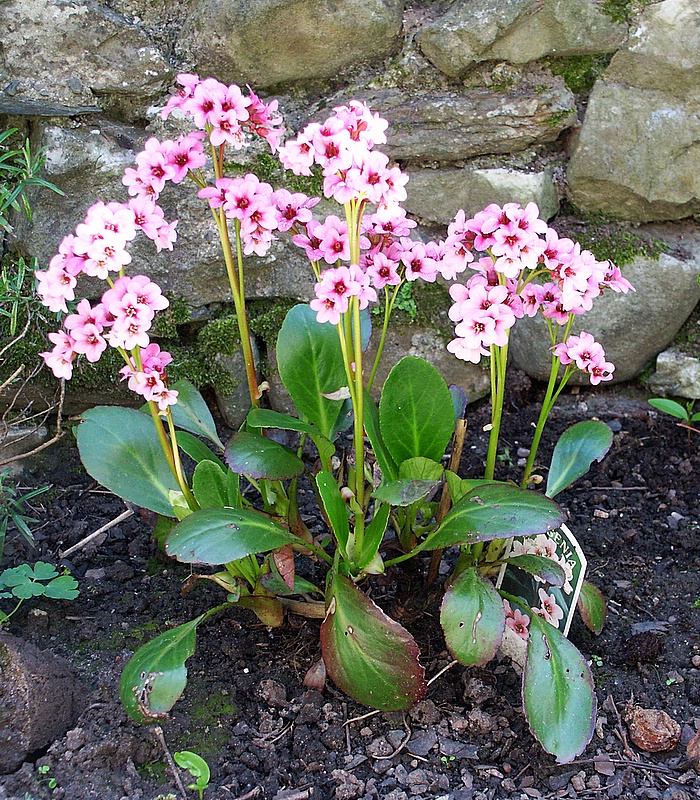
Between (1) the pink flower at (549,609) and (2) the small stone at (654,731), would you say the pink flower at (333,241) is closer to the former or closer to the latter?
(1) the pink flower at (549,609)

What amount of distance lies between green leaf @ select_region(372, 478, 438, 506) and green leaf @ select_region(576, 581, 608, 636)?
1.45 feet

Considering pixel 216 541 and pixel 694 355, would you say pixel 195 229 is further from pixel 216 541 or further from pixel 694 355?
pixel 694 355

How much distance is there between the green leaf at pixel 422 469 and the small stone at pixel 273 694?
18.7 inches

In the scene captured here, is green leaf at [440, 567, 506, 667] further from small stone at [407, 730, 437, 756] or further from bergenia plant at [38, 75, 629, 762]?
small stone at [407, 730, 437, 756]

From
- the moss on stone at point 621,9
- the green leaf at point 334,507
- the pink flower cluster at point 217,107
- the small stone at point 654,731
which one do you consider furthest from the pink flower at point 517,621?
the moss on stone at point 621,9

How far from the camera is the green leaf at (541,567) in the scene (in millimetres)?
1369

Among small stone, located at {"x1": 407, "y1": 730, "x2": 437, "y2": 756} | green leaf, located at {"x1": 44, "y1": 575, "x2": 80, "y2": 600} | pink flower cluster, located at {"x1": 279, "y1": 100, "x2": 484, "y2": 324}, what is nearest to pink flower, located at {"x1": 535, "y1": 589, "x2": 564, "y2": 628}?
small stone, located at {"x1": 407, "y1": 730, "x2": 437, "y2": 756}

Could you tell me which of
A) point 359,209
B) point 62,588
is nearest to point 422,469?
point 359,209

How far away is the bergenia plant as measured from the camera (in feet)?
4.03

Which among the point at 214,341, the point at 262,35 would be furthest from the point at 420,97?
the point at 214,341

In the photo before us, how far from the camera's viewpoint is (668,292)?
2.14 meters

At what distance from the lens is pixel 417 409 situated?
4.97ft

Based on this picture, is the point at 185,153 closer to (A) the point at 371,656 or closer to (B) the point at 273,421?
(B) the point at 273,421

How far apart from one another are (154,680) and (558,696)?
0.68 metres
